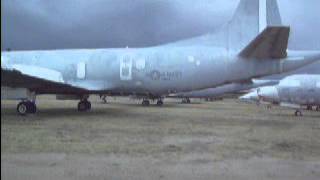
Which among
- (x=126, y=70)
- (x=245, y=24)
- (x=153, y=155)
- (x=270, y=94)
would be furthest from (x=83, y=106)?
(x=153, y=155)

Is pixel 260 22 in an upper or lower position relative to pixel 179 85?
upper

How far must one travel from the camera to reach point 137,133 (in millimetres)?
13078

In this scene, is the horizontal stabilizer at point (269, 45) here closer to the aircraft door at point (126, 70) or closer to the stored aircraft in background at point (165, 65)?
the stored aircraft in background at point (165, 65)

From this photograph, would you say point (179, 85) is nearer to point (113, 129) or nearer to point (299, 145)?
point (113, 129)

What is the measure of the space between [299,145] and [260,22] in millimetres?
10142

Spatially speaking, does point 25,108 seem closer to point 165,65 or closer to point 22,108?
point 22,108

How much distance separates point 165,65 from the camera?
20.9m

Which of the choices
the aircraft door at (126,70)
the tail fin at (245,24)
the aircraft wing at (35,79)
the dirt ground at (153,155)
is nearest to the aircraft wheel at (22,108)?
the aircraft wing at (35,79)

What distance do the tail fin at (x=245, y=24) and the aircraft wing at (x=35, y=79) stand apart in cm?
651

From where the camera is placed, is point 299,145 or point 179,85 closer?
point 299,145

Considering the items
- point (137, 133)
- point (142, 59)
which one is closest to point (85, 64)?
point (142, 59)

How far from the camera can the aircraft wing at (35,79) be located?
17.9 meters

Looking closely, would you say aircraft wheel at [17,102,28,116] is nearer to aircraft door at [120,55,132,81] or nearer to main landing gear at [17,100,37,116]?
main landing gear at [17,100,37,116]

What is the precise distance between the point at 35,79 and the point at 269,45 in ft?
28.5
